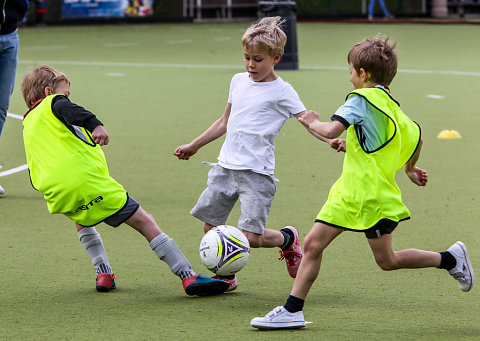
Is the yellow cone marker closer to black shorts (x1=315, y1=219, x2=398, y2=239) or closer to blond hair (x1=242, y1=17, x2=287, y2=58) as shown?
blond hair (x1=242, y1=17, x2=287, y2=58)

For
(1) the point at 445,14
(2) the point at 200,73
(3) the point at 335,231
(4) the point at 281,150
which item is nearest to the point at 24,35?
(2) the point at 200,73

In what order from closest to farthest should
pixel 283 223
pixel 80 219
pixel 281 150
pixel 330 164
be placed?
pixel 80 219 < pixel 283 223 < pixel 330 164 < pixel 281 150

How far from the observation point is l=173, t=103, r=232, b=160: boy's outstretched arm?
5754 millimetres

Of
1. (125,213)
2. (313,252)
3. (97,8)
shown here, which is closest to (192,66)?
(97,8)

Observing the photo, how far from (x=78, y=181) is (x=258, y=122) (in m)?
1.05

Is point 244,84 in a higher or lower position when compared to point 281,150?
higher

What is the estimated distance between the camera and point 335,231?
487 centimetres

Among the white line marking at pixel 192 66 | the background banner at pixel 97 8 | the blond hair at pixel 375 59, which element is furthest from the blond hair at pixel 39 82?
the background banner at pixel 97 8

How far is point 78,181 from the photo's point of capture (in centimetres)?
538

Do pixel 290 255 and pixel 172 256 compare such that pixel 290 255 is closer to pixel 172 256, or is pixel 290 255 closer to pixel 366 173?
Result: pixel 172 256

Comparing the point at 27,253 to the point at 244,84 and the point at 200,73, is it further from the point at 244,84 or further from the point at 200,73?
the point at 200,73

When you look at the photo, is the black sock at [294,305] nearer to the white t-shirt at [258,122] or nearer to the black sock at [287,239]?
the white t-shirt at [258,122]

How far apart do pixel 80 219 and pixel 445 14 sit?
33.2 metres

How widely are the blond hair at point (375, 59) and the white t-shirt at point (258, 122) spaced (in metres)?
0.65
